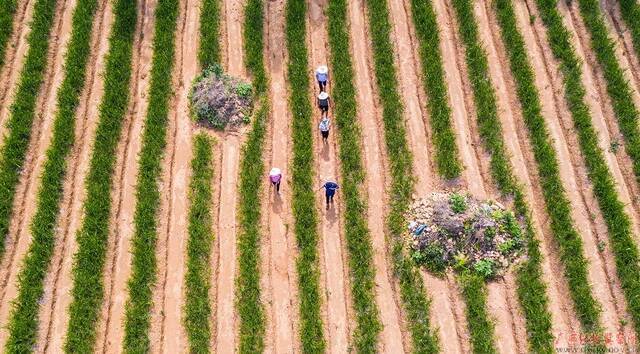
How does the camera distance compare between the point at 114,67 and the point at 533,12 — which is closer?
the point at 114,67

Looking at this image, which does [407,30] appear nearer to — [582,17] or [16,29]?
[582,17]

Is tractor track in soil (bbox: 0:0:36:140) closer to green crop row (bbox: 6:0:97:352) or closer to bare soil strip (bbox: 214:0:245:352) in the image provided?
green crop row (bbox: 6:0:97:352)

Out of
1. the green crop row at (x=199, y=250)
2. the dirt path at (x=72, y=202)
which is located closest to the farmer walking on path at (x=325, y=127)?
the green crop row at (x=199, y=250)

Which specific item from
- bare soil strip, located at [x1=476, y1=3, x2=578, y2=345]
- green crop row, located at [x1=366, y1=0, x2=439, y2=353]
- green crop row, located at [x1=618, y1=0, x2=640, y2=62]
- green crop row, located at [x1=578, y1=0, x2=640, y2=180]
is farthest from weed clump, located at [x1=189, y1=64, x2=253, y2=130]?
green crop row, located at [x1=618, y1=0, x2=640, y2=62]

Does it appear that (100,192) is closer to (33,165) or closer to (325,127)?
(33,165)

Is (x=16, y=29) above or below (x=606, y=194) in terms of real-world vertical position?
above

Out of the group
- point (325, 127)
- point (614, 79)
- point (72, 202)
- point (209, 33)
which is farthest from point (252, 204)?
point (614, 79)

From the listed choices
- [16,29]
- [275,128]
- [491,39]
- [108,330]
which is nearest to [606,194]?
[491,39]
